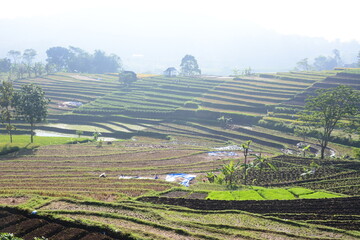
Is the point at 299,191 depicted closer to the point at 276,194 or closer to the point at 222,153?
the point at 276,194

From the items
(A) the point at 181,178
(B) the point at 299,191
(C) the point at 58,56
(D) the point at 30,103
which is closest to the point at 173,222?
(B) the point at 299,191

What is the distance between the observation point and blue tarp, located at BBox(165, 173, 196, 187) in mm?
29214

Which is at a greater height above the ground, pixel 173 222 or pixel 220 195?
pixel 173 222

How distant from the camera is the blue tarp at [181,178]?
95.8ft

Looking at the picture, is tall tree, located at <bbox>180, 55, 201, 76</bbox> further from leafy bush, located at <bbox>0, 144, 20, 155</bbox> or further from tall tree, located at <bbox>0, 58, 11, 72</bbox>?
leafy bush, located at <bbox>0, 144, 20, 155</bbox>

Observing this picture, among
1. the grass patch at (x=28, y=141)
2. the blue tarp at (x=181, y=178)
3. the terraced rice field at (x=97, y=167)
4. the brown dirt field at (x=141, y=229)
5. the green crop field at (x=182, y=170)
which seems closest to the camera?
the brown dirt field at (x=141, y=229)

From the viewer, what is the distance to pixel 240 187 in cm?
2650

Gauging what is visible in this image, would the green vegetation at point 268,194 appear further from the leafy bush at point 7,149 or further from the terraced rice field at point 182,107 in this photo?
the leafy bush at point 7,149

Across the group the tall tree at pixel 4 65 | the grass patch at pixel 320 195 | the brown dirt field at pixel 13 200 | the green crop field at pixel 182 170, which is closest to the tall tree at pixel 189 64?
the green crop field at pixel 182 170

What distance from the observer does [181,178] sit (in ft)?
99.5

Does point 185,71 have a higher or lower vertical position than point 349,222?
higher

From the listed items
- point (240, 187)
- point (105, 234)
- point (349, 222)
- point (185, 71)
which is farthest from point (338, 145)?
point (185, 71)

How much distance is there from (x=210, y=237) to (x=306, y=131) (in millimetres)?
31088

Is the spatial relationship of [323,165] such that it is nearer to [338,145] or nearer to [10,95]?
[338,145]
